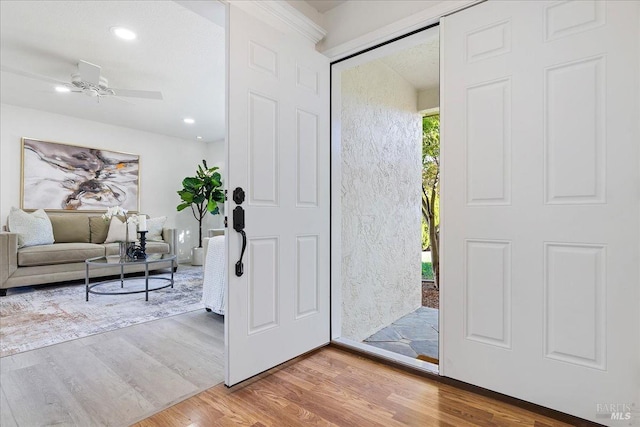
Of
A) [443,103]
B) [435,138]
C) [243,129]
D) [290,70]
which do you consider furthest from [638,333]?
[435,138]

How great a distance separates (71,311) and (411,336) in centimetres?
333

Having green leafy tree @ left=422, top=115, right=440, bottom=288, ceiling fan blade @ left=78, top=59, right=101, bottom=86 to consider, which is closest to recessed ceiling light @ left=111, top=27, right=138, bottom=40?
ceiling fan blade @ left=78, top=59, right=101, bottom=86

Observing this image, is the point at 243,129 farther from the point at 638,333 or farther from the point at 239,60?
the point at 638,333

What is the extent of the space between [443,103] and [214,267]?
91.6 inches

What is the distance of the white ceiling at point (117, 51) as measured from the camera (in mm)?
2453

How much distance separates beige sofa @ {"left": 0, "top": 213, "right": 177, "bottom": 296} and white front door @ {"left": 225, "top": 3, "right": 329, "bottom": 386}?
12.5ft

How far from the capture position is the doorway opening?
8.24 ft

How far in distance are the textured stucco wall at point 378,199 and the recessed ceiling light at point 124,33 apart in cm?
189

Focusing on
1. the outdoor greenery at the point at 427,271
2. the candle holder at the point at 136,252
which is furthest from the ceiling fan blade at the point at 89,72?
the outdoor greenery at the point at 427,271

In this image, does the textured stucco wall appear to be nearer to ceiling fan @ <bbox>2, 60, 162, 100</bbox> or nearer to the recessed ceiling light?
the recessed ceiling light

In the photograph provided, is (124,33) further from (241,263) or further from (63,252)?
(63,252)

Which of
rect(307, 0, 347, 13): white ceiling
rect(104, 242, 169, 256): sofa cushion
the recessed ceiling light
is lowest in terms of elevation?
rect(104, 242, 169, 256): sofa cushion

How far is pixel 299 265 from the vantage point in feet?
6.95

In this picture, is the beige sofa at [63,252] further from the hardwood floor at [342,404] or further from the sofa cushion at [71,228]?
the hardwood floor at [342,404]
